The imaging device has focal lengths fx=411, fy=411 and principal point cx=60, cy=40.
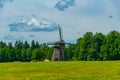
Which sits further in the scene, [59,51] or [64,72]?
[59,51]

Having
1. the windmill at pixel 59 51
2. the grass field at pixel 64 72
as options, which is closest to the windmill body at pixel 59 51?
the windmill at pixel 59 51

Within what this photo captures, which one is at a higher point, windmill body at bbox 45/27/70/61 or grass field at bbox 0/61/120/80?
windmill body at bbox 45/27/70/61

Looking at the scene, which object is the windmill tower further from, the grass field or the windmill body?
the grass field

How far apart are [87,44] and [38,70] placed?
9509cm

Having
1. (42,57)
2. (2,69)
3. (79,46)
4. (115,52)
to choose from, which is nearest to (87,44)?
(79,46)

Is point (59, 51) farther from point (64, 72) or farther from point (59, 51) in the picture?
point (64, 72)

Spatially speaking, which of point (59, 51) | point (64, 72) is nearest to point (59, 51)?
point (59, 51)

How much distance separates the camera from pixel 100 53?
5527 inches

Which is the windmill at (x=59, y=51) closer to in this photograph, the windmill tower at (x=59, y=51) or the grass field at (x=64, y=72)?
the windmill tower at (x=59, y=51)

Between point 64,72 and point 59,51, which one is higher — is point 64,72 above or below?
below

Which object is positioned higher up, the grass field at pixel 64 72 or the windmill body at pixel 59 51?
the windmill body at pixel 59 51

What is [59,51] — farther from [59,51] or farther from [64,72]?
[64,72]

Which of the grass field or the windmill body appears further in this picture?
the windmill body

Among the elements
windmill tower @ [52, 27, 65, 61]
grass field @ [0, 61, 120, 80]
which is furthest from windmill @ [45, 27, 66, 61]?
grass field @ [0, 61, 120, 80]
